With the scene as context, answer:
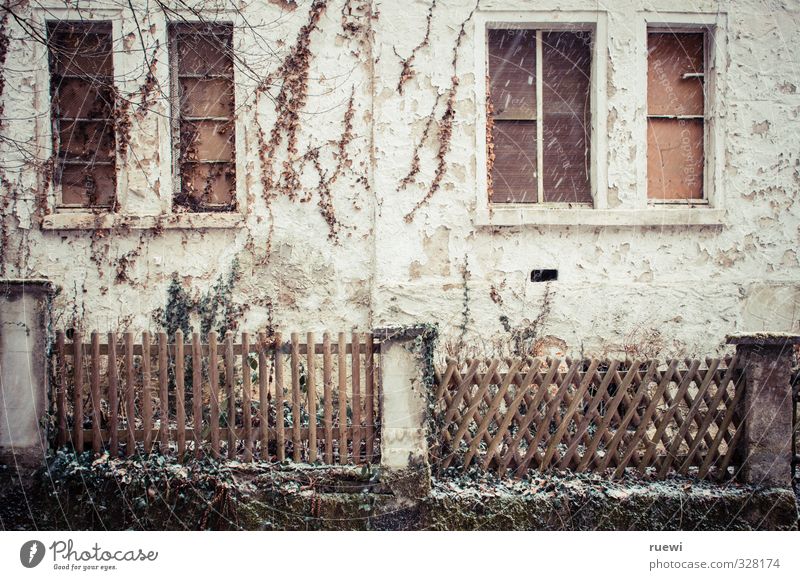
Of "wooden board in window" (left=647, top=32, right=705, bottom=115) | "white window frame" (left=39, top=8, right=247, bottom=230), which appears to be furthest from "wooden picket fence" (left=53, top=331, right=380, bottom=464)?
"wooden board in window" (left=647, top=32, right=705, bottom=115)

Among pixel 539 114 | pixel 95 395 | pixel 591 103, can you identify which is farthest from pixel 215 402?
pixel 591 103

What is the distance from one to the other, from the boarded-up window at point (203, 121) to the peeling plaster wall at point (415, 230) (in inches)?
5.3

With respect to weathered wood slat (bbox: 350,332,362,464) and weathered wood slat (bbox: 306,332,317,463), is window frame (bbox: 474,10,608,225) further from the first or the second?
weathered wood slat (bbox: 306,332,317,463)

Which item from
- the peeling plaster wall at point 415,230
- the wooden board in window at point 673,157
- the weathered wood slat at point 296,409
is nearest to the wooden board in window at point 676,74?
the wooden board in window at point 673,157

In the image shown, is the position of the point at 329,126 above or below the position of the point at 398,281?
above

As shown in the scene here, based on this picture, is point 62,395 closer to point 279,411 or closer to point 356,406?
point 279,411

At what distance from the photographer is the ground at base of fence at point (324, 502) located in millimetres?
3617

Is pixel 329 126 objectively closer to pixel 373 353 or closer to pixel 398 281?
pixel 398 281

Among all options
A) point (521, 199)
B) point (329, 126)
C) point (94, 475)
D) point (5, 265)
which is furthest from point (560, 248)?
point (5, 265)

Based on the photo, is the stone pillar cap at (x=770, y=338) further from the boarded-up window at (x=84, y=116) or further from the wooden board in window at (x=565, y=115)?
the boarded-up window at (x=84, y=116)

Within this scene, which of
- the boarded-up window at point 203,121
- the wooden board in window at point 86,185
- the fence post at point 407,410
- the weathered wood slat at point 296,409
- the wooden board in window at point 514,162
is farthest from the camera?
the wooden board in window at point 514,162

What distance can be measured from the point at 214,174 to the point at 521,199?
2763 mm

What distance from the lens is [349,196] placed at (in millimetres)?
5461

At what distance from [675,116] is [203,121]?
420cm
